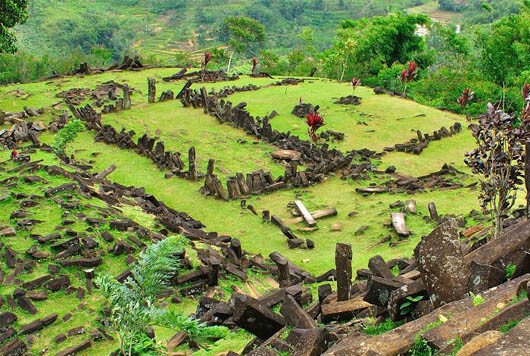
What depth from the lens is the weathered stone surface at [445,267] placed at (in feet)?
17.6

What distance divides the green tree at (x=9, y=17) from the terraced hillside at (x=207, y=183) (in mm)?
2614

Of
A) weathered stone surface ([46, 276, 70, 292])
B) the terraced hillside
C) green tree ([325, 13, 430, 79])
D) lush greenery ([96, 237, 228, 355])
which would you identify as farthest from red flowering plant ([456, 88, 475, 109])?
lush greenery ([96, 237, 228, 355])

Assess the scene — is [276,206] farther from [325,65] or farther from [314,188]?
[325,65]

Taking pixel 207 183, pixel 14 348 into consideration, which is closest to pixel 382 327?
pixel 14 348

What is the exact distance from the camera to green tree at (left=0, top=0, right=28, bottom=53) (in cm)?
2356

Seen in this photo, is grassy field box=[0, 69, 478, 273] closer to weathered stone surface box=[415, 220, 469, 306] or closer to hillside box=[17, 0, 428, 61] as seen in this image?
weathered stone surface box=[415, 220, 469, 306]

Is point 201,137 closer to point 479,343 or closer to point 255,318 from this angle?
point 255,318

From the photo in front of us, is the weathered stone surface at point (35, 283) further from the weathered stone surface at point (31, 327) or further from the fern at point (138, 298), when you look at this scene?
the fern at point (138, 298)

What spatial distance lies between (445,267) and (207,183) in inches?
446

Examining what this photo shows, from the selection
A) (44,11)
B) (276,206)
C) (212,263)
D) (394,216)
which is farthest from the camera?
(44,11)

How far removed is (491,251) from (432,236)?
2.44ft

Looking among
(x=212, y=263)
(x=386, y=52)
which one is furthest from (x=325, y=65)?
(x=212, y=263)

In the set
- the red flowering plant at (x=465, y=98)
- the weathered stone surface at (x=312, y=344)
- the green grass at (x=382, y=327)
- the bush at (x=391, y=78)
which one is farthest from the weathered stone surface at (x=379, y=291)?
the bush at (x=391, y=78)

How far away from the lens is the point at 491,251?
583cm
